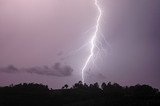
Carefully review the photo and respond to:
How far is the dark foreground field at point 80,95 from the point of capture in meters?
97.7

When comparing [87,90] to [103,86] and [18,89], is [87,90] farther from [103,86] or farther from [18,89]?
[18,89]

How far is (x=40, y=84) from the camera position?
460 feet

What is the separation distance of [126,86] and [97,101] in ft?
105

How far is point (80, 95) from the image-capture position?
120 meters

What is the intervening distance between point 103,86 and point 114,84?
4679 mm

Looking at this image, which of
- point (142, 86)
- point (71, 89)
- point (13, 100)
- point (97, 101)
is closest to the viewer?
point (97, 101)

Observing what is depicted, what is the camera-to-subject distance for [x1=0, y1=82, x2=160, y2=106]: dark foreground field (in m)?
97.7

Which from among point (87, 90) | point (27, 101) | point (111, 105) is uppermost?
point (87, 90)

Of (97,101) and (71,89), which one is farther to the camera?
(71,89)

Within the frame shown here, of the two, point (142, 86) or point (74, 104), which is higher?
point (142, 86)

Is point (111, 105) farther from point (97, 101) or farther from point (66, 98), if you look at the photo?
point (66, 98)

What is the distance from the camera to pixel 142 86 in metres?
126

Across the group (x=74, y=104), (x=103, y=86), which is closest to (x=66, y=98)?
(x=74, y=104)

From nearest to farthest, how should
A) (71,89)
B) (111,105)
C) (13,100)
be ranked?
(111,105) < (13,100) < (71,89)
